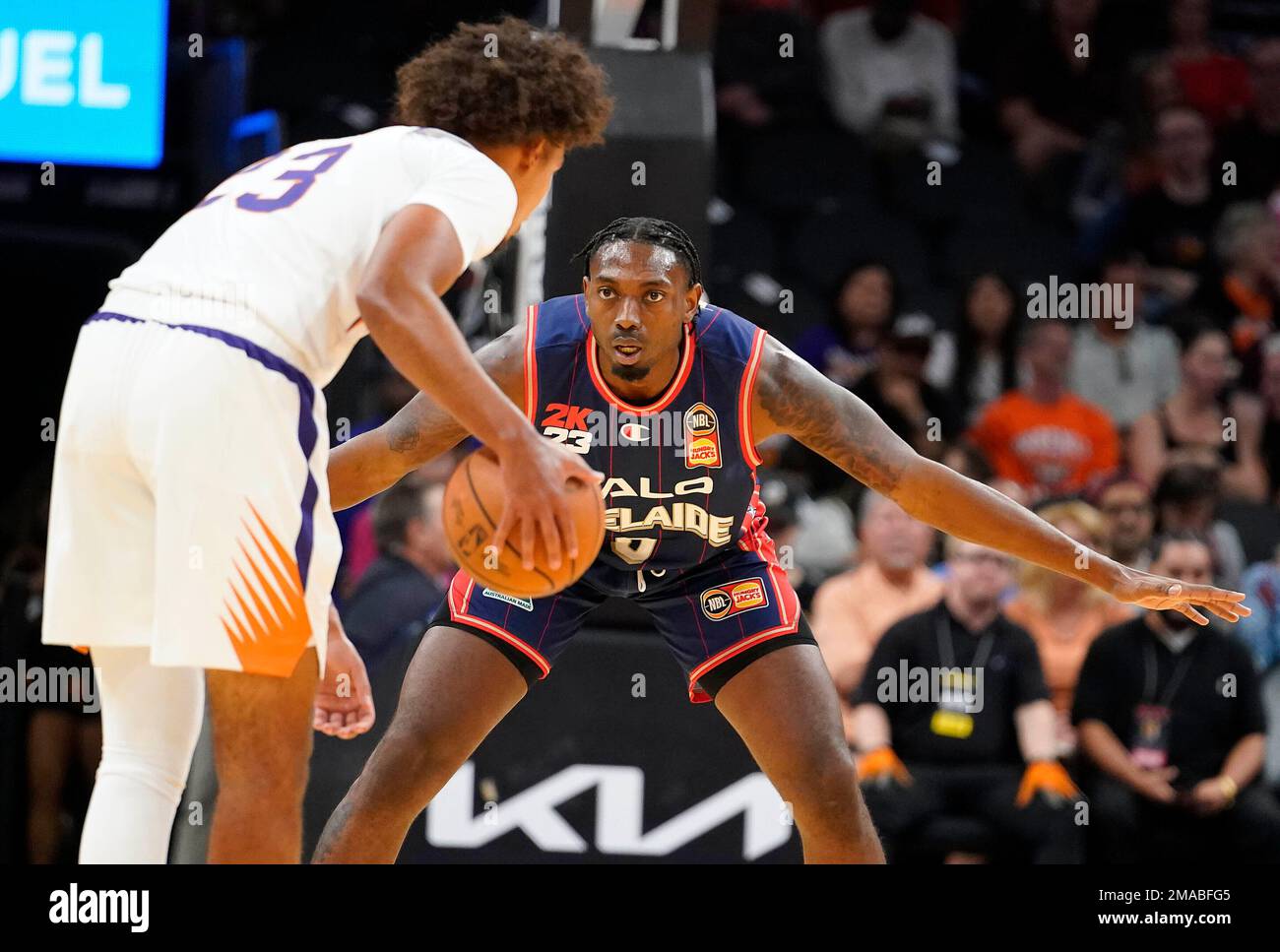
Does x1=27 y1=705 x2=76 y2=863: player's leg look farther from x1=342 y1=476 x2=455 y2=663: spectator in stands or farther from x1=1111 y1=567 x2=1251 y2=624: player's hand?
x1=1111 y1=567 x2=1251 y2=624: player's hand

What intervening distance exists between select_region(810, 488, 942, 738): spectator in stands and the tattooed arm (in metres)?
2.85

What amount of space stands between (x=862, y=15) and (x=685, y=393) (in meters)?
5.65

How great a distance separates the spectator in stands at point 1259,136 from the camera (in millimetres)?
9117

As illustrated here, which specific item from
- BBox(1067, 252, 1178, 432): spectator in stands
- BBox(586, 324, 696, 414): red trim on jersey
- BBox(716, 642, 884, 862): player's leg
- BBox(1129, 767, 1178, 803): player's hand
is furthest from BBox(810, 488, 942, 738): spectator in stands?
BBox(586, 324, 696, 414): red trim on jersey

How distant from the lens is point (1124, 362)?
325 inches

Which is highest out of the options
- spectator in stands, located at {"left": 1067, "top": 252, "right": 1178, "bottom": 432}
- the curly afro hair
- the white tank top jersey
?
spectator in stands, located at {"left": 1067, "top": 252, "right": 1178, "bottom": 432}

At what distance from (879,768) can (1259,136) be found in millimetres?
4877

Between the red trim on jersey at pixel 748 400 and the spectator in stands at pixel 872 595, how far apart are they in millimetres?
2631

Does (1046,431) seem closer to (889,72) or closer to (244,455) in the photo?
(889,72)

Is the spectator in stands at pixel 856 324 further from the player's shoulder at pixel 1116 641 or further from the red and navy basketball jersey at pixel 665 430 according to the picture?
the red and navy basketball jersey at pixel 665 430

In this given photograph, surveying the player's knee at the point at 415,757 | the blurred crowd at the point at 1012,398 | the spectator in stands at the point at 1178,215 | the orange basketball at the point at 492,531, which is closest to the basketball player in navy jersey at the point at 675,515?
the player's knee at the point at 415,757

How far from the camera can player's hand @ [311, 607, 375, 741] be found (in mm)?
3619

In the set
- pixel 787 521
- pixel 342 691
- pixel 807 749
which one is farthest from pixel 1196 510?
pixel 342 691

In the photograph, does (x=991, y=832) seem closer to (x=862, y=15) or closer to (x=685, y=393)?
(x=685, y=393)
